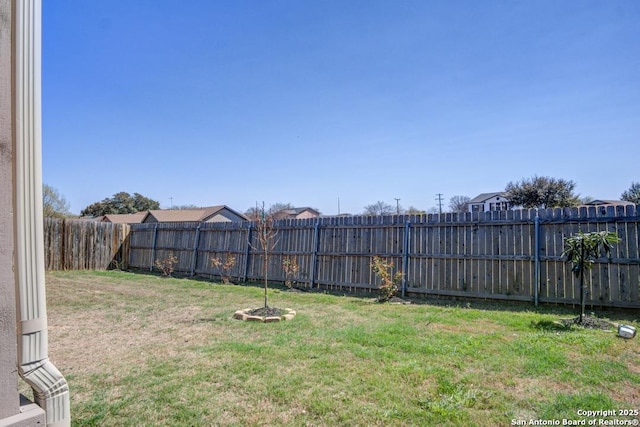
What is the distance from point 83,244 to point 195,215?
17.2 metres

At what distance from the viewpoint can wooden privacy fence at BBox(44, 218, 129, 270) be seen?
12.4m

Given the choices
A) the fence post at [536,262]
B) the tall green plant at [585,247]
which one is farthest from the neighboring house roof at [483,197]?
the tall green plant at [585,247]

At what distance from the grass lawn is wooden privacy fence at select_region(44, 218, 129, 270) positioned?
7.99 m

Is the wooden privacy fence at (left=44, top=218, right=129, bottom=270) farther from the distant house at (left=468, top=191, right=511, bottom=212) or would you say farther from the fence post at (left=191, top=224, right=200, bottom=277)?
the distant house at (left=468, top=191, right=511, bottom=212)

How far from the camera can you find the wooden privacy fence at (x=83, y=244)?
12.4 metres

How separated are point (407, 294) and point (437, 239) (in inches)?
55.9

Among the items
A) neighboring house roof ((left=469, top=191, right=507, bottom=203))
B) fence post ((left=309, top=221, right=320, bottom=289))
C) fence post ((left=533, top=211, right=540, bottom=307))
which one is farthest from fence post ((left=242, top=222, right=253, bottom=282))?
neighboring house roof ((left=469, top=191, right=507, bottom=203))

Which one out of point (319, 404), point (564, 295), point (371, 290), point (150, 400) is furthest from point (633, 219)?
point (150, 400)

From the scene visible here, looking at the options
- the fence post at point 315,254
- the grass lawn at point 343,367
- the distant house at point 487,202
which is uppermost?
the distant house at point 487,202

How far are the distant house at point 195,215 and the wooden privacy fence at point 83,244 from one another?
1401 centimetres

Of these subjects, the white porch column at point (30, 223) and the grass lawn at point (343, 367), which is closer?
Result: the white porch column at point (30, 223)

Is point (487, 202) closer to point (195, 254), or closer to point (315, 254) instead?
point (315, 254)

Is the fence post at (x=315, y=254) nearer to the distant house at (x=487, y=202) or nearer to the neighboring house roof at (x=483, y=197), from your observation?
the distant house at (x=487, y=202)

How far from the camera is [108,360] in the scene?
3.82m
